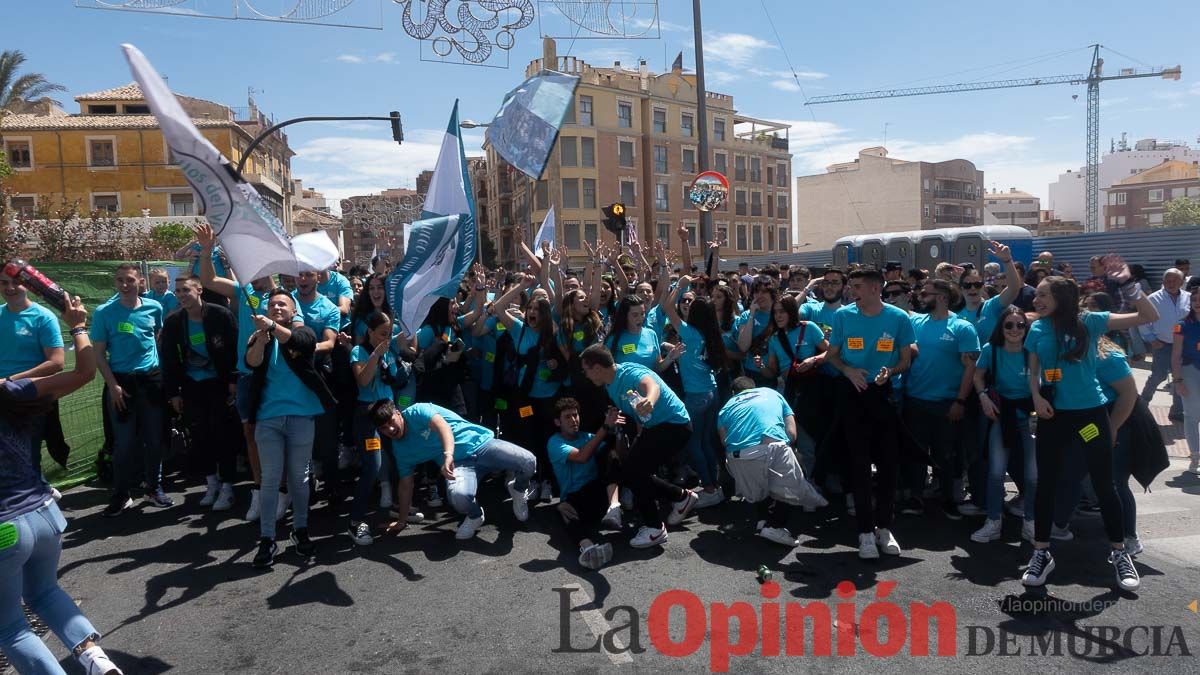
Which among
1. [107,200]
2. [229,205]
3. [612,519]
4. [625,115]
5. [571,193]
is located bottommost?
[612,519]

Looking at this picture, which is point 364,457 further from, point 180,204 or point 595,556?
point 180,204

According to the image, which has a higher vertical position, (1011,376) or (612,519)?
(1011,376)

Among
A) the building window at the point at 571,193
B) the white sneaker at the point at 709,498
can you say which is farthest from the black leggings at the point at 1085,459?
the building window at the point at 571,193

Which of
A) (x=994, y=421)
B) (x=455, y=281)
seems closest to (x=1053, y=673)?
(x=994, y=421)

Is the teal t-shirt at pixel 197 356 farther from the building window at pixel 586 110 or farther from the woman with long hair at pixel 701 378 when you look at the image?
the building window at pixel 586 110

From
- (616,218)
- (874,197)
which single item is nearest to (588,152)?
(874,197)

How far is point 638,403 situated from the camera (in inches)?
213

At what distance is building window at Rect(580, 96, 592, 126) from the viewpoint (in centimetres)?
5089

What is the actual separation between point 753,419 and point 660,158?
51562mm

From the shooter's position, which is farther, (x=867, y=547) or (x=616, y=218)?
(x=616, y=218)

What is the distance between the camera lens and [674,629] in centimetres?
413

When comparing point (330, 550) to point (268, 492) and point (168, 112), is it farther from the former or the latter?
point (168, 112)

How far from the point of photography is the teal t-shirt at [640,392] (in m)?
5.59

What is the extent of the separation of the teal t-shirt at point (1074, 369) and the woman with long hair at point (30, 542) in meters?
5.02
